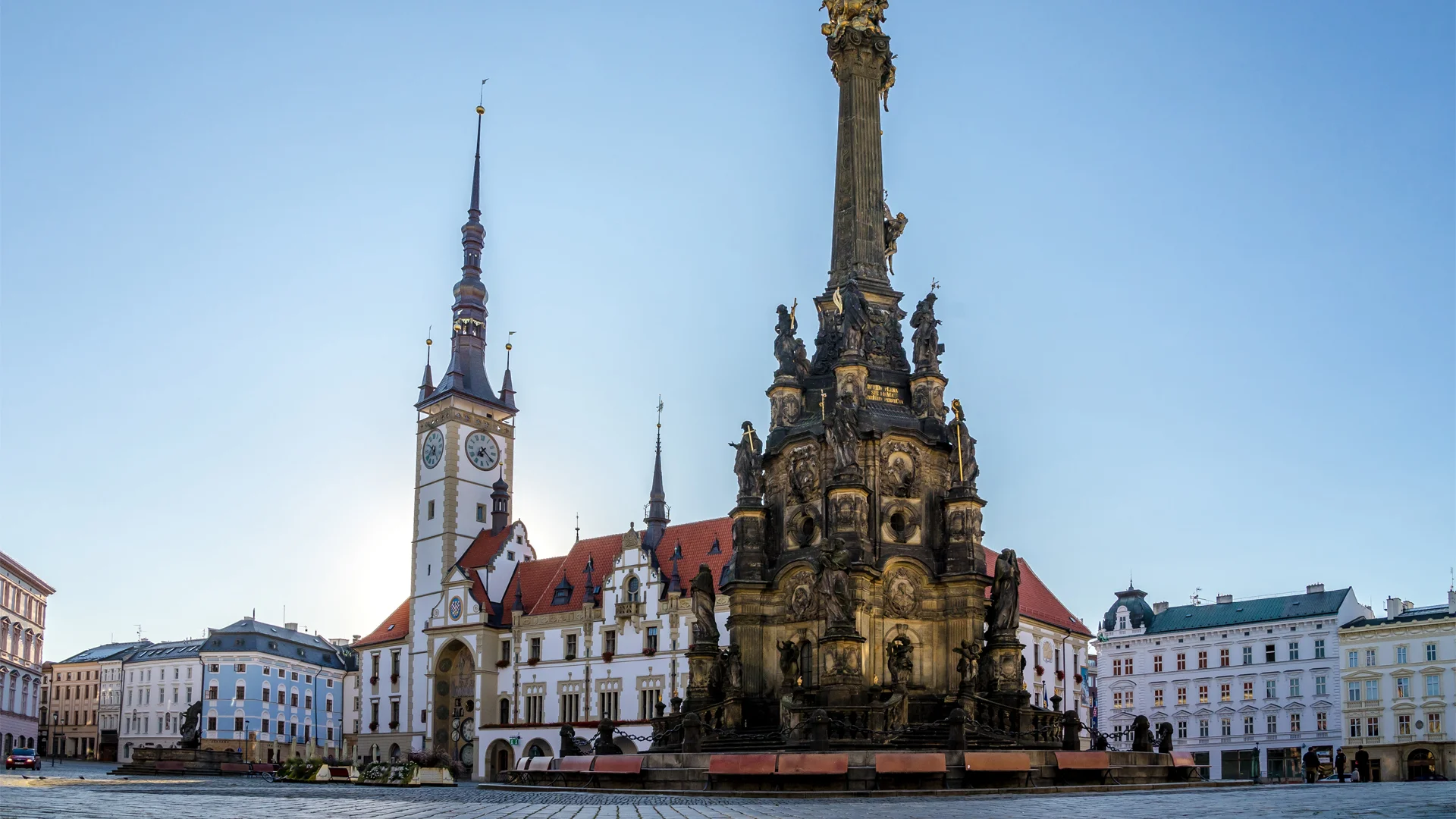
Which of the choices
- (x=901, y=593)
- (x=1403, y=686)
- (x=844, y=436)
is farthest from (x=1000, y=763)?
(x=1403, y=686)

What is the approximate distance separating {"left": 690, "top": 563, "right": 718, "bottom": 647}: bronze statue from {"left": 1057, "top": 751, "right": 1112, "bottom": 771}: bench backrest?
7789mm

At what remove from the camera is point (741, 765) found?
59.8 feet

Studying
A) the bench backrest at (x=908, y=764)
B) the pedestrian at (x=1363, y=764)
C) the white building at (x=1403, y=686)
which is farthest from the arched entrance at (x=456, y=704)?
the bench backrest at (x=908, y=764)

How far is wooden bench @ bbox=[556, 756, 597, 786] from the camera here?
21.1 metres

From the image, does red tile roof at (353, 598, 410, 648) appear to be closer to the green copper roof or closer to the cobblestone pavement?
the green copper roof

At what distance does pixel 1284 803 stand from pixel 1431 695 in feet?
176

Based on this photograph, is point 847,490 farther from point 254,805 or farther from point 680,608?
point 680,608

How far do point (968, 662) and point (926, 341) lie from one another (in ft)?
21.0

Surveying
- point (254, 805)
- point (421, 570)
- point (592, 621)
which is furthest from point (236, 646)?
point (254, 805)

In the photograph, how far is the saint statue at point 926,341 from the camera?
26.1 meters

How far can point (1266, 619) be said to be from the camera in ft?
218

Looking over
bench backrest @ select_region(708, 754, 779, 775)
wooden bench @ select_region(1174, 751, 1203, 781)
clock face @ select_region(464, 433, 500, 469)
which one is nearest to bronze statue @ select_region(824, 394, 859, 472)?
bench backrest @ select_region(708, 754, 779, 775)

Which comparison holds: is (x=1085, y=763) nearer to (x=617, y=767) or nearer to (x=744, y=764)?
(x=744, y=764)

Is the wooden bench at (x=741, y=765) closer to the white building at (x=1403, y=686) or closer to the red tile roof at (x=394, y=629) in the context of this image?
the white building at (x=1403, y=686)
